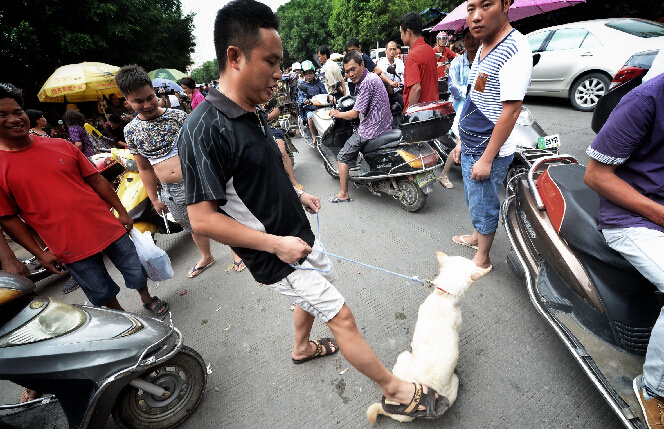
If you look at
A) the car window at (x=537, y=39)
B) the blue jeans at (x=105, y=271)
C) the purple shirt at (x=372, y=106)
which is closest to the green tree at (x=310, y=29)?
the car window at (x=537, y=39)

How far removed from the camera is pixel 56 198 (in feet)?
7.17

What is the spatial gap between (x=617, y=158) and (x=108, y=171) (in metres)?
5.22

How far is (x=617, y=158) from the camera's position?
58.9 inches

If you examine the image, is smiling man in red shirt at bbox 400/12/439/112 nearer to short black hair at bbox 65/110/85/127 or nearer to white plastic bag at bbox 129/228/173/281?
white plastic bag at bbox 129/228/173/281

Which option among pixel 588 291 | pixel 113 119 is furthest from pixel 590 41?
pixel 113 119

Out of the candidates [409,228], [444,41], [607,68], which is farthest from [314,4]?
[409,228]

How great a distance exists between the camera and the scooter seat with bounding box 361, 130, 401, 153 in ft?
13.4

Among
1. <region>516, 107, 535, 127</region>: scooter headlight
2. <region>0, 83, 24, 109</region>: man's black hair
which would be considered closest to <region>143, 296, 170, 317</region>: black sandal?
<region>0, 83, 24, 109</region>: man's black hair

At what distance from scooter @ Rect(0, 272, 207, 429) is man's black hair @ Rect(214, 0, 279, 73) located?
1599mm

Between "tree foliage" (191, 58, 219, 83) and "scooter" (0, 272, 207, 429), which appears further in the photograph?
"tree foliage" (191, 58, 219, 83)

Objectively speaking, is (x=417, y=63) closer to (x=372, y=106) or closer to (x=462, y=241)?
(x=372, y=106)

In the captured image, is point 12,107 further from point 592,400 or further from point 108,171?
point 592,400

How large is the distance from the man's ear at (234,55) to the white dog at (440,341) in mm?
1562

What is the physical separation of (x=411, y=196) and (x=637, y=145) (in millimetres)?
2605
